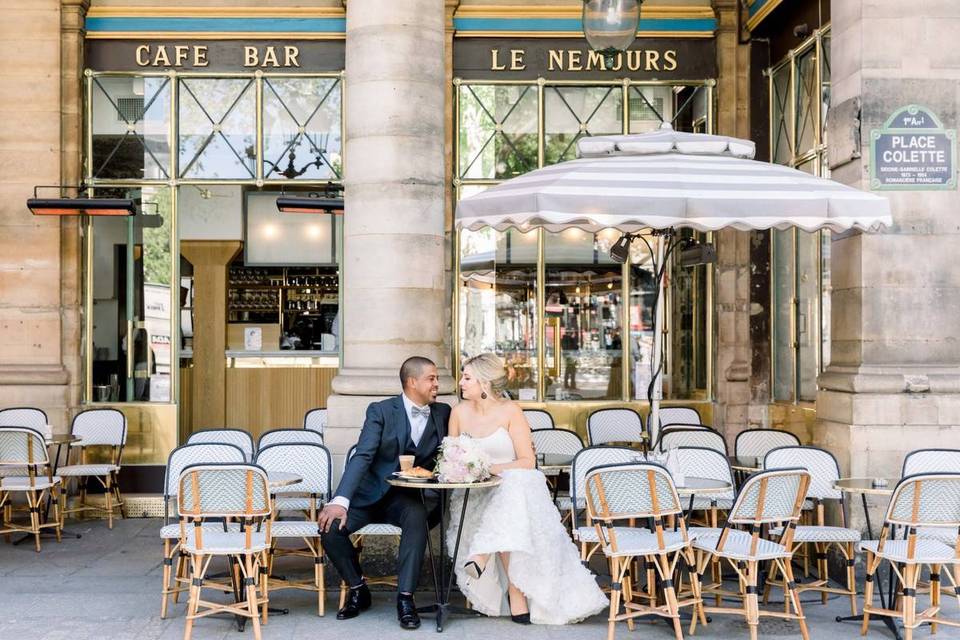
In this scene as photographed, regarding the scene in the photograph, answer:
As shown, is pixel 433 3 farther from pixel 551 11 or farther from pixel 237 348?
pixel 237 348

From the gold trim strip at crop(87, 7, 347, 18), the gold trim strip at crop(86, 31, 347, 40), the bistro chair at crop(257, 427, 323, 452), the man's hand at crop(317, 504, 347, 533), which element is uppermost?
the gold trim strip at crop(87, 7, 347, 18)

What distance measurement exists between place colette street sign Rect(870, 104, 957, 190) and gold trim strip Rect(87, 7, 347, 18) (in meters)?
6.17

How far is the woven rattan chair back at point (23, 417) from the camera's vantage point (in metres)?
10.9

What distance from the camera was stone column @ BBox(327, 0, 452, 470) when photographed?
837 centimetres

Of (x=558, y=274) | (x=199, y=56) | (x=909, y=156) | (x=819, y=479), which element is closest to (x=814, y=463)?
(x=819, y=479)

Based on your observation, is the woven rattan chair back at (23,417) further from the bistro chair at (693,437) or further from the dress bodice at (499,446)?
the bistro chair at (693,437)

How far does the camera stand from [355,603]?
7.11m

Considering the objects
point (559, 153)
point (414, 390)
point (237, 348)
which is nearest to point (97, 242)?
point (237, 348)

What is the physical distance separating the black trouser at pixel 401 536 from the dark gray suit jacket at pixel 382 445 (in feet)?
0.26

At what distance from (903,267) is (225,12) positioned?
24.8 ft

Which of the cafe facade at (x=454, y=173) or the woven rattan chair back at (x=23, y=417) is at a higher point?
the cafe facade at (x=454, y=173)

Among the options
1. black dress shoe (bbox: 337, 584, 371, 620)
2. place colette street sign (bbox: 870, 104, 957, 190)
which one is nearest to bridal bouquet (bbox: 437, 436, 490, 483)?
black dress shoe (bbox: 337, 584, 371, 620)

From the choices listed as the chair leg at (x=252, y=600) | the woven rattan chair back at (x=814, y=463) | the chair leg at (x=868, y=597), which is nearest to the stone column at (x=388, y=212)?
the chair leg at (x=252, y=600)

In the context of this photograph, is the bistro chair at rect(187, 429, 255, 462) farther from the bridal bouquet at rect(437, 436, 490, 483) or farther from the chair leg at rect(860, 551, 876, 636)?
the chair leg at rect(860, 551, 876, 636)
